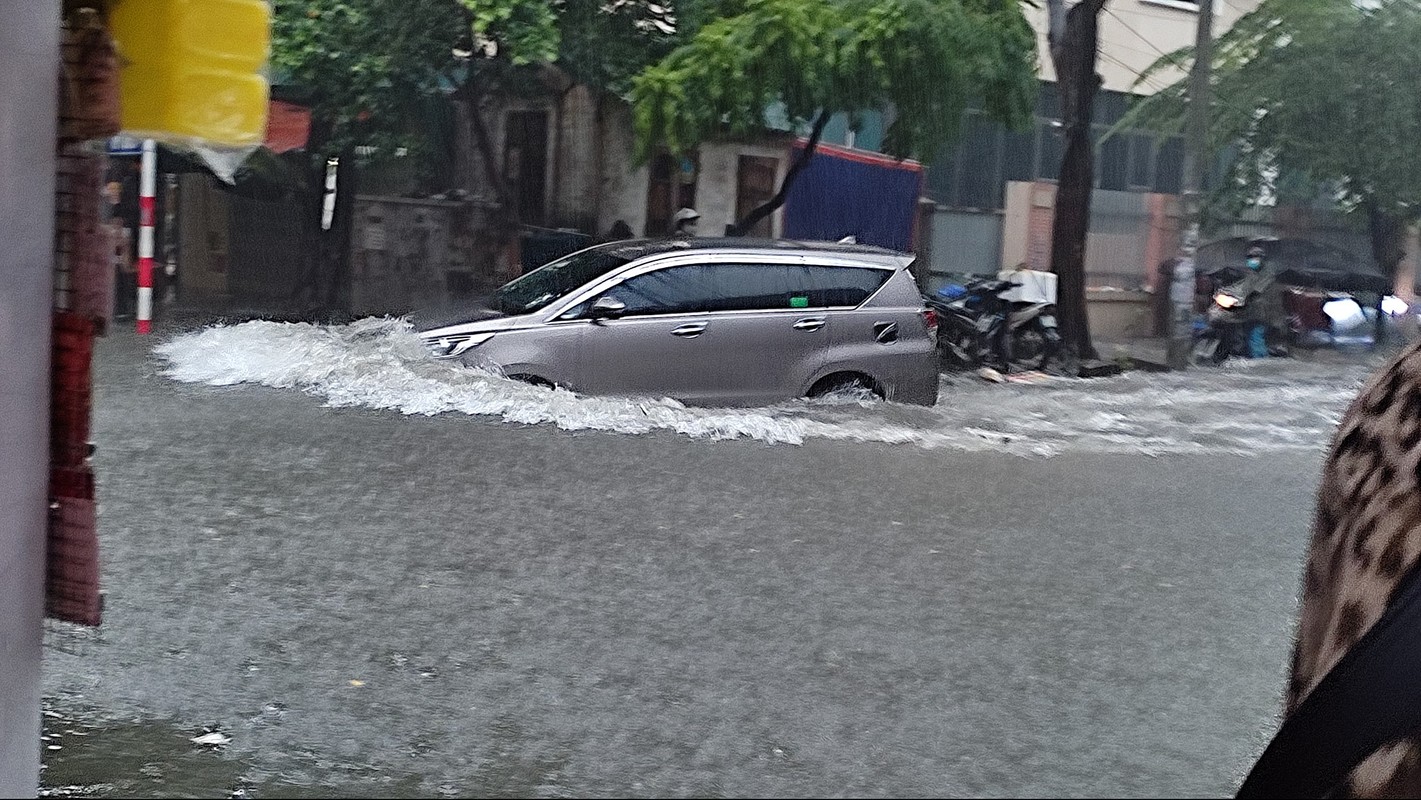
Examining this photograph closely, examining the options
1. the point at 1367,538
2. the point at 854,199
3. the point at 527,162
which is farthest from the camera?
the point at 854,199

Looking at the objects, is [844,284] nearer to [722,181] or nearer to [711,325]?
[711,325]

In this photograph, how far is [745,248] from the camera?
9.43 metres

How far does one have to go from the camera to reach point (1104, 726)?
13.1ft

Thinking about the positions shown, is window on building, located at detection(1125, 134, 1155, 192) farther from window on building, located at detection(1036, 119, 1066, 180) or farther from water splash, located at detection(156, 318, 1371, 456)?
water splash, located at detection(156, 318, 1371, 456)

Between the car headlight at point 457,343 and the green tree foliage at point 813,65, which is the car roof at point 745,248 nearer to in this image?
the car headlight at point 457,343

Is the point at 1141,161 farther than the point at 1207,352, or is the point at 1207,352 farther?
the point at 1141,161

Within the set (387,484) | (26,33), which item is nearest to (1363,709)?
(26,33)

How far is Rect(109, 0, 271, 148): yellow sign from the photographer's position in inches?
102

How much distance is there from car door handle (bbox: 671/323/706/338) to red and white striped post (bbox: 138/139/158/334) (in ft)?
10.0

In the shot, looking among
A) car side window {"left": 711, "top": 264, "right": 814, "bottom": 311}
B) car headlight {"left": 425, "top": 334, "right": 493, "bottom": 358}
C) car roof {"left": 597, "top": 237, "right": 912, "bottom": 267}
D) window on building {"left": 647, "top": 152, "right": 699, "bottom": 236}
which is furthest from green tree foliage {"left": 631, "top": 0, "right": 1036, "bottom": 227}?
car headlight {"left": 425, "top": 334, "right": 493, "bottom": 358}

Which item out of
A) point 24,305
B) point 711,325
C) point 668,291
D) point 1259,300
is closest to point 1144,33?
point 1259,300

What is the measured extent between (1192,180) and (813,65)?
420cm

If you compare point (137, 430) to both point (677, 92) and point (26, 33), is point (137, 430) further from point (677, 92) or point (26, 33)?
point (26, 33)

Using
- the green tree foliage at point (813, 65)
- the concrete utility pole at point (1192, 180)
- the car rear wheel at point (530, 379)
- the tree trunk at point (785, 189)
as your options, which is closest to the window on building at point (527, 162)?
the green tree foliage at point (813, 65)
